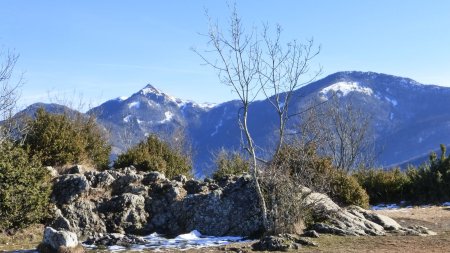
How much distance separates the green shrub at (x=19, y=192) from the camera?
13.7 metres

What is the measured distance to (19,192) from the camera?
554 inches

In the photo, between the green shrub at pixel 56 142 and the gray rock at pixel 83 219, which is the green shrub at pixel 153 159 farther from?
the gray rock at pixel 83 219

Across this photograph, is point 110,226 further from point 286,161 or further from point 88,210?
point 286,161

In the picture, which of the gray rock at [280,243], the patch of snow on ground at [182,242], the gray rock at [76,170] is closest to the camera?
the gray rock at [280,243]

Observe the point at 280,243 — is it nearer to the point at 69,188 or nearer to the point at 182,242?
the point at 182,242

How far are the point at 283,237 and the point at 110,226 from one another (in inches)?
241

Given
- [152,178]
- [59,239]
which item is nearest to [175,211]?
[152,178]

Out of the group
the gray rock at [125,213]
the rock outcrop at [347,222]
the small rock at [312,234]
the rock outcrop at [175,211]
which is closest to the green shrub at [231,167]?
the rock outcrop at [175,211]

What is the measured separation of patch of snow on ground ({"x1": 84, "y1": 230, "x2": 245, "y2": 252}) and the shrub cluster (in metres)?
16.0

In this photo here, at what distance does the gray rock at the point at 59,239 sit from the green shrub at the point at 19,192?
2786mm

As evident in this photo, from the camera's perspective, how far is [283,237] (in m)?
12.6

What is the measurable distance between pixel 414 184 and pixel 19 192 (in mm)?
21513

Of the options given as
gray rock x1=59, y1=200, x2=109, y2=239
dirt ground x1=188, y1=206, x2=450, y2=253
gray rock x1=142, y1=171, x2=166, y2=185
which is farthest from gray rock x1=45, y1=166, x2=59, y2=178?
dirt ground x1=188, y1=206, x2=450, y2=253

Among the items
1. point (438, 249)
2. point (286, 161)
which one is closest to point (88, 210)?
point (286, 161)
